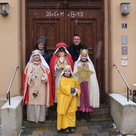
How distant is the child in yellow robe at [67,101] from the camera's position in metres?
8.29

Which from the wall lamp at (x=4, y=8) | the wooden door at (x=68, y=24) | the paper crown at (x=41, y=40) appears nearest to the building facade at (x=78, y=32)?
the wooden door at (x=68, y=24)

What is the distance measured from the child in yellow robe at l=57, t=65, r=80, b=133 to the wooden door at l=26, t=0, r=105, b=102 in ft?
5.43

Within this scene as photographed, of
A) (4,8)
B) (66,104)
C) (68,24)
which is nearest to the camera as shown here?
(66,104)

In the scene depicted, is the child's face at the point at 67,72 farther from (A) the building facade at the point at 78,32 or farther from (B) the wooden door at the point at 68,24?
(B) the wooden door at the point at 68,24

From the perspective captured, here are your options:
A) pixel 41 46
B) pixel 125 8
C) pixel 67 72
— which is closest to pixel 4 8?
pixel 41 46

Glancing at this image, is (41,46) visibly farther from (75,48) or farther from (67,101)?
(67,101)

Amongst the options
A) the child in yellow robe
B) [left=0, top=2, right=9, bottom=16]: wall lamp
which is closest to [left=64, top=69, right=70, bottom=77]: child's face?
the child in yellow robe

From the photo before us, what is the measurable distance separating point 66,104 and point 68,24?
2528 millimetres

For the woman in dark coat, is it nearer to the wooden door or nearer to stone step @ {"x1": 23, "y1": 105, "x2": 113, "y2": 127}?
the wooden door

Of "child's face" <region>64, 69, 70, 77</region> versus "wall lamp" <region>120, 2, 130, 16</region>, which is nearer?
"child's face" <region>64, 69, 70, 77</region>

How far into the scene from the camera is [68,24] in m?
9.89

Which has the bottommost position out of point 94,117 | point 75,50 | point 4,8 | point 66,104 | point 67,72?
point 94,117

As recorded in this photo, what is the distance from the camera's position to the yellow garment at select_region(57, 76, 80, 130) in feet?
27.2

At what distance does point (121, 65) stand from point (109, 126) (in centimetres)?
163
